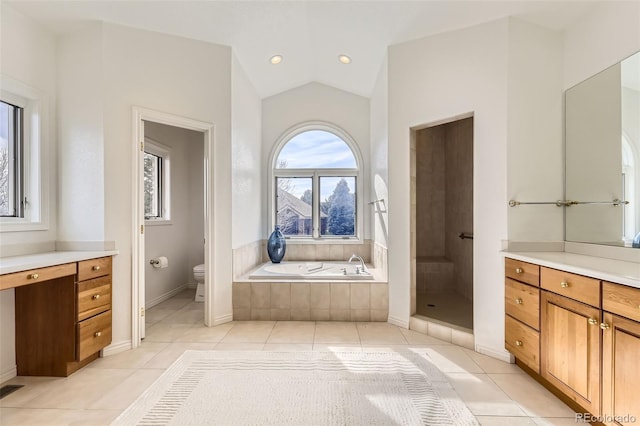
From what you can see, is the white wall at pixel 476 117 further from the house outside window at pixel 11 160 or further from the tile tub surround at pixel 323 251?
the house outside window at pixel 11 160

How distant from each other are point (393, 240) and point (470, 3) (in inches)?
81.7

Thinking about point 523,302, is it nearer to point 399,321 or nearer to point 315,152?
point 399,321

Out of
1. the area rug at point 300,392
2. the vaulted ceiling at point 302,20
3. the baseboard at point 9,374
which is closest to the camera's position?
the area rug at point 300,392

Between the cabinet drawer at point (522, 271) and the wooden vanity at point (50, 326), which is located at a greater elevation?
the cabinet drawer at point (522, 271)

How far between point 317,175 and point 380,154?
3.86ft

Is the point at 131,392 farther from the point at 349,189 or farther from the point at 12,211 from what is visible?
the point at 349,189

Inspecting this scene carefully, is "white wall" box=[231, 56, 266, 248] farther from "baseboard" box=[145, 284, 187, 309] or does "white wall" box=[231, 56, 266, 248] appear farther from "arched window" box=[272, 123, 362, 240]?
"baseboard" box=[145, 284, 187, 309]

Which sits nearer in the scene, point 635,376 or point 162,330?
point 635,376

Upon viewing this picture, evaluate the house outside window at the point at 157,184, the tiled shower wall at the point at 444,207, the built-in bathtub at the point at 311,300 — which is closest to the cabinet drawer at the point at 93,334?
the built-in bathtub at the point at 311,300

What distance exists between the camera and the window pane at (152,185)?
3795mm

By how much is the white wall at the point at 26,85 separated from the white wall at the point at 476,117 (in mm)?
2985

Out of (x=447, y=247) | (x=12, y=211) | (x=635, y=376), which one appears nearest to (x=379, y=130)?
(x=447, y=247)

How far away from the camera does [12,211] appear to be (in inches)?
88.2

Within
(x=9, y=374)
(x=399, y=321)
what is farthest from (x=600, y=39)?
(x=9, y=374)
